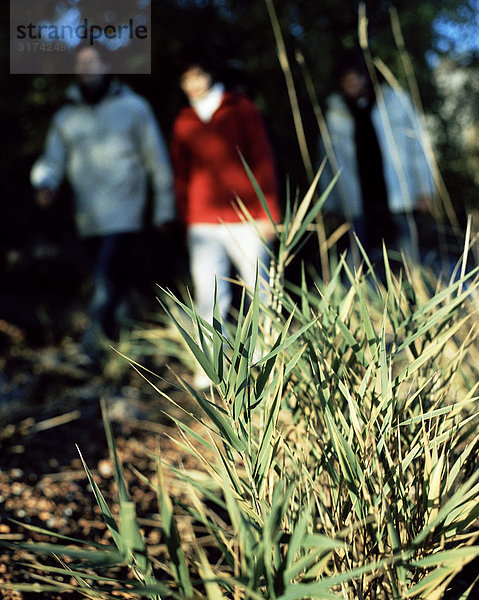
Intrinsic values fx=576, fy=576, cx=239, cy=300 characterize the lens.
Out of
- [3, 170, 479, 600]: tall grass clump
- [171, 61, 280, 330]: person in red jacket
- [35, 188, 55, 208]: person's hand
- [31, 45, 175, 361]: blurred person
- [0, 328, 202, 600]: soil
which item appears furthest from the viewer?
[31, 45, 175, 361]: blurred person

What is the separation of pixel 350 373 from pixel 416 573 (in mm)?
345

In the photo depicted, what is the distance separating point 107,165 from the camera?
3.06 m

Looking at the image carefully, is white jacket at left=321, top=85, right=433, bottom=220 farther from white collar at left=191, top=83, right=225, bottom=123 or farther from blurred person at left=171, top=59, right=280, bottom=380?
white collar at left=191, top=83, right=225, bottom=123

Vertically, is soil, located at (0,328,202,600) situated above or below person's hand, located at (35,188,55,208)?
below

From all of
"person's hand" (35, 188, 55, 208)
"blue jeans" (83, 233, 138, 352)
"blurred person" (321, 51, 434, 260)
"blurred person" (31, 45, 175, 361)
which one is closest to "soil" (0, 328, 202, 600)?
"blue jeans" (83, 233, 138, 352)

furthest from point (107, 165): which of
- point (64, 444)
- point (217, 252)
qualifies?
point (64, 444)

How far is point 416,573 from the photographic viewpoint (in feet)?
2.76

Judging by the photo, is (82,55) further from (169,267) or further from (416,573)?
(416,573)

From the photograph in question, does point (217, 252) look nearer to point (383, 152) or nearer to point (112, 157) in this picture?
point (112, 157)

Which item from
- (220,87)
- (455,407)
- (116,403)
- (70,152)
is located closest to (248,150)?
(220,87)

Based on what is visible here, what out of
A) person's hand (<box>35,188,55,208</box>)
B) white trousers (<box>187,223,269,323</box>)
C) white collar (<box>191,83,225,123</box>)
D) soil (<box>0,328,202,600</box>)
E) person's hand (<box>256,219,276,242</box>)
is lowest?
soil (<box>0,328,202,600</box>)

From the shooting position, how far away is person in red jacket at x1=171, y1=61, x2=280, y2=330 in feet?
8.75

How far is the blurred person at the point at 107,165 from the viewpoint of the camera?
3047 millimetres

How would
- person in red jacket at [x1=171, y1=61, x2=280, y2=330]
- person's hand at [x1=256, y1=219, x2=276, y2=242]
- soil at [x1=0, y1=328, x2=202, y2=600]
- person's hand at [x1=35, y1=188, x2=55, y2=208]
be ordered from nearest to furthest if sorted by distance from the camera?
soil at [x1=0, y1=328, x2=202, y2=600], person's hand at [x1=256, y1=219, x2=276, y2=242], person in red jacket at [x1=171, y1=61, x2=280, y2=330], person's hand at [x1=35, y1=188, x2=55, y2=208]
